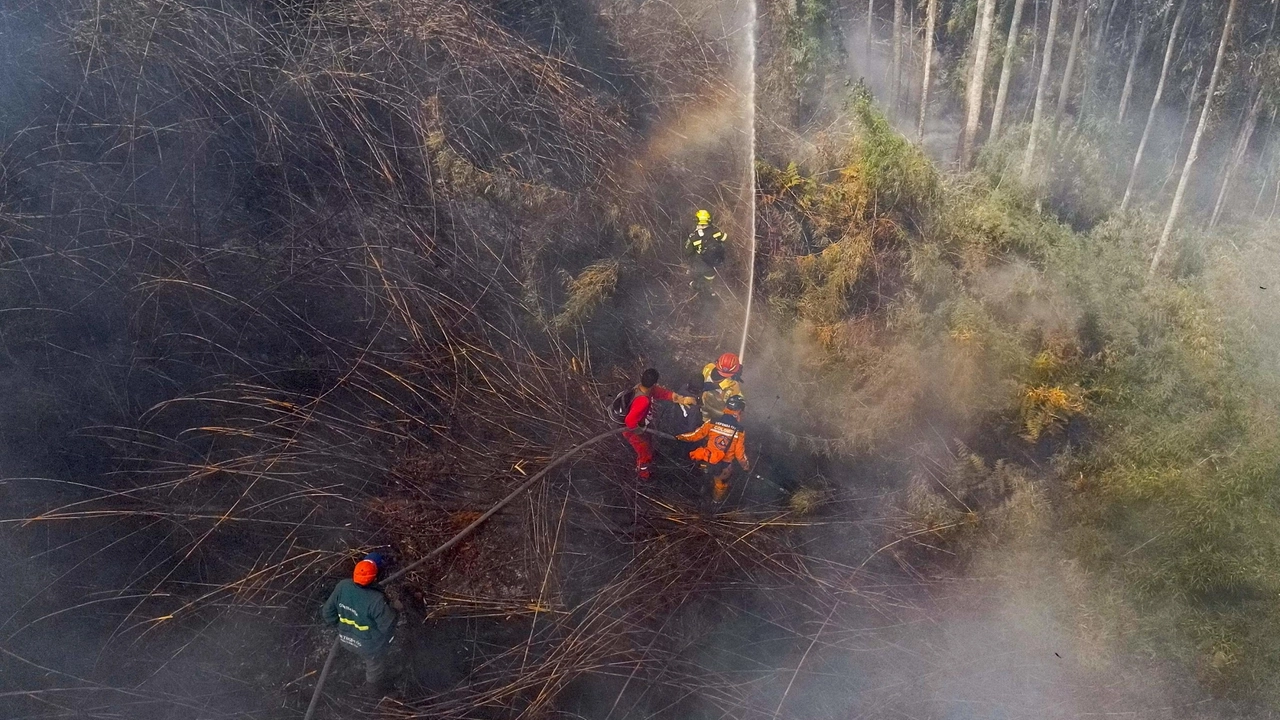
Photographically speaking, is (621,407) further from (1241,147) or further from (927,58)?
Answer: (1241,147)

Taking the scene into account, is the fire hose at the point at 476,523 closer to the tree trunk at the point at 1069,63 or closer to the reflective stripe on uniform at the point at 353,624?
the reflective stripe on uniform at the point at 353,624

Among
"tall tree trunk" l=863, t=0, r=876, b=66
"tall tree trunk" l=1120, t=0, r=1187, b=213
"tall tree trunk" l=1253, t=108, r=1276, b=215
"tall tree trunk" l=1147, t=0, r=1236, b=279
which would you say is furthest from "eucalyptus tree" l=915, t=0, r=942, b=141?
"tall tree trunk" l=1253, t=108, r=1276, b=215

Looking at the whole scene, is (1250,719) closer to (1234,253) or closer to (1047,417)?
(1047,417)

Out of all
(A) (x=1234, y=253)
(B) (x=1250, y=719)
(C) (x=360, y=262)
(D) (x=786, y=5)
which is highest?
(D) (x=786, y=5)

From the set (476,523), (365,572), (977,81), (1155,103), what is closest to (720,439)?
(476,523)

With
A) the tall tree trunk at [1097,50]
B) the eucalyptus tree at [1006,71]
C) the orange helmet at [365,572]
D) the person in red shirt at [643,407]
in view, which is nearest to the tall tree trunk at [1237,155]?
the tall tree trunk at [1097,50]

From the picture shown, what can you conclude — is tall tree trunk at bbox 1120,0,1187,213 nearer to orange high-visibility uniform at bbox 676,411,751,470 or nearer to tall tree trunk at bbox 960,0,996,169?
tall tree trunk at bbox 960,0,996,169

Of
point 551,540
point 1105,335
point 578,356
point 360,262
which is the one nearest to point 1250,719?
point 1105,335
